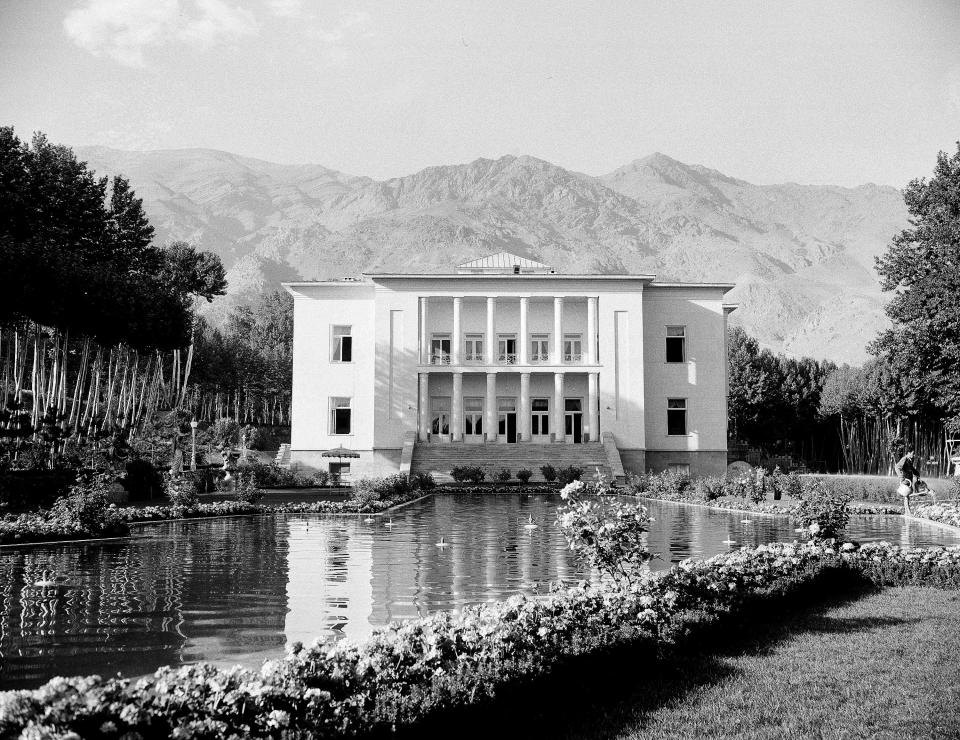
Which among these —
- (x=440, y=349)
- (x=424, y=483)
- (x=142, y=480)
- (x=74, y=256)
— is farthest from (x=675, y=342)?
(x=142, y=480)

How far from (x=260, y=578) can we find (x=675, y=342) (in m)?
36.4

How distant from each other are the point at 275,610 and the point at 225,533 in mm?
8744

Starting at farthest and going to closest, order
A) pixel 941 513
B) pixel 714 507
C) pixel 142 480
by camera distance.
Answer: pixel 714 507 → pixel 142 480 → pixel 941 513

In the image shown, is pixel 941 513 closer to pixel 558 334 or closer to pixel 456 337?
pixel 558 334

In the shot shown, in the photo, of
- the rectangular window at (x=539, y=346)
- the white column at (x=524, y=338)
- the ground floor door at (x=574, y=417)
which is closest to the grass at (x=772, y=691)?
the white column at (x=524, y=338)

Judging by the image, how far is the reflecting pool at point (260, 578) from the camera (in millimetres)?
7773

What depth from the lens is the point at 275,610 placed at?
9477mm

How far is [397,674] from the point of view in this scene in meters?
5.69

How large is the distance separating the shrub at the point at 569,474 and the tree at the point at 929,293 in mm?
13072

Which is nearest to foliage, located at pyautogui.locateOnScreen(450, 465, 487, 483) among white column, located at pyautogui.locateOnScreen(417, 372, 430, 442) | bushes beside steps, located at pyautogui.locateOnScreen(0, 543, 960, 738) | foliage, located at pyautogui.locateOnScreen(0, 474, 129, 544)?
white column, located at pyautogui.locateOnScreen(417, 372, 430, 442)

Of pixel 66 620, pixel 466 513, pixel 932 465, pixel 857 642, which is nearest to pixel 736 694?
pixel 857 642

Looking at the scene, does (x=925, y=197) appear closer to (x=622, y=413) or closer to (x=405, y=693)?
(x=622, y=413)

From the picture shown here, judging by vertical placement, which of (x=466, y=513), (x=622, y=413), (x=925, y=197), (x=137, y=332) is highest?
(x=925, y=197)

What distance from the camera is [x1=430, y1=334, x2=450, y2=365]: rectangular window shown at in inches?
1778
